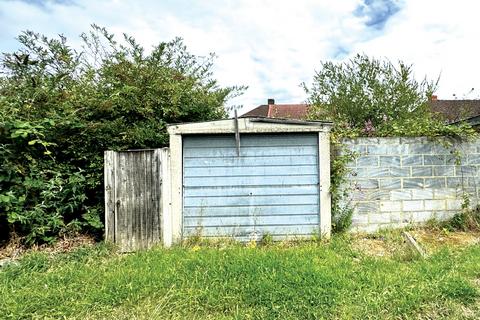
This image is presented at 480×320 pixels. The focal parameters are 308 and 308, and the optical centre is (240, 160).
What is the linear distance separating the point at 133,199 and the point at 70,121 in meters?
1.62

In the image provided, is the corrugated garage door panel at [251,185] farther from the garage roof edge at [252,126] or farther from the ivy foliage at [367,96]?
the ivy foliage at [367,96]

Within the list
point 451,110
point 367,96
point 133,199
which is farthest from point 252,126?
point 451,110

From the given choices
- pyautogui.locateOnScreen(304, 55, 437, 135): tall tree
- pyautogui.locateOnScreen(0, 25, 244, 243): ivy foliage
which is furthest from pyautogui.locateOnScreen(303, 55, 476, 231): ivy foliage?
pyautogui.locateOnScreen(0, 25, 244, 243): ivy foliage

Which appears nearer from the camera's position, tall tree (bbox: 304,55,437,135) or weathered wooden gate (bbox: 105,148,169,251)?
weathered wooden gate (bbox: 105,148,169,251)

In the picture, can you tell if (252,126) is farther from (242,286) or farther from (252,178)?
(242,286)

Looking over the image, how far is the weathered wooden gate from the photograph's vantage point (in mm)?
4816

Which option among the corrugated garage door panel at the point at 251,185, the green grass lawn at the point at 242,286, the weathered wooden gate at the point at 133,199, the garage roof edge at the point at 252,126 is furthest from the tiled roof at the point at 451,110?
the green grass lawn at the point at 242,286

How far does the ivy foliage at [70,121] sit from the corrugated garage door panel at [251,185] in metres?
1.01

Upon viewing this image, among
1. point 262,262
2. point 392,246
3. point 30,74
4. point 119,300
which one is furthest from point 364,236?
point 30,74

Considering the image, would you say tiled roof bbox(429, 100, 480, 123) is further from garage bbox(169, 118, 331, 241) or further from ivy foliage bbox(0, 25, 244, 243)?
ivy foliage bbox(0, 25, 244, 243)

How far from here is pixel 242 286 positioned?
3.24 m

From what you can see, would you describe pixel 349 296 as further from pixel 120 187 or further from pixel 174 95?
pixel 174 95

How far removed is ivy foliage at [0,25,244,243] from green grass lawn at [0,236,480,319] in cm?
88

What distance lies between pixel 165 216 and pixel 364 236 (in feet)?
11.3
